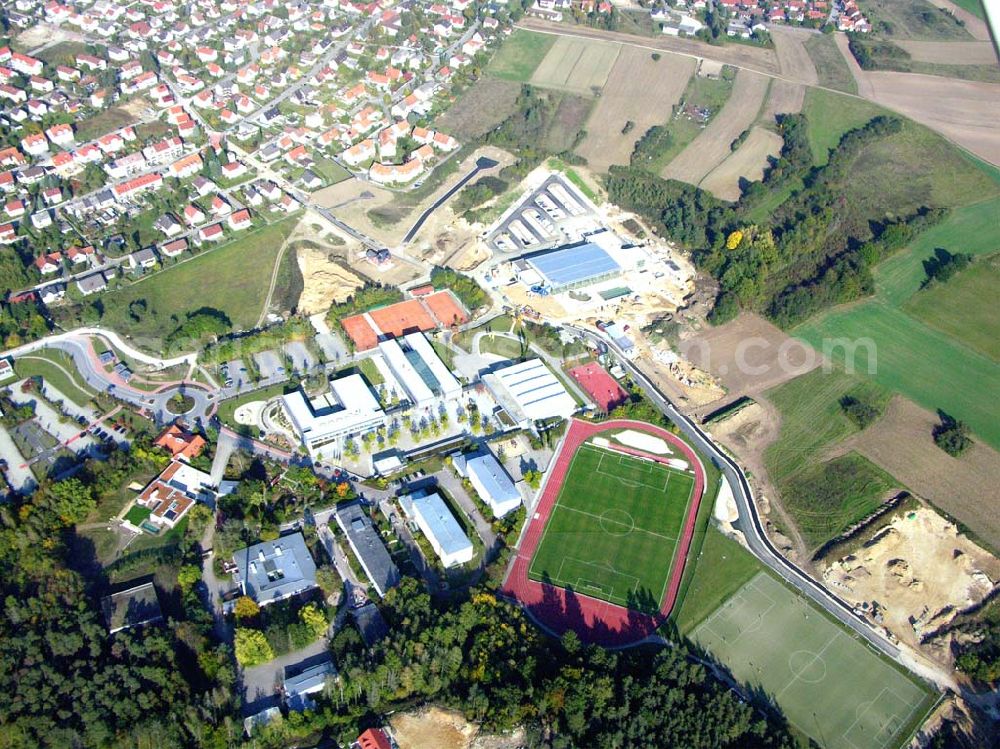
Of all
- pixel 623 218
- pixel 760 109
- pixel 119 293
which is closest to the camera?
pixel 119 293

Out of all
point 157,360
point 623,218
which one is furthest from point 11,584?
point 623,218

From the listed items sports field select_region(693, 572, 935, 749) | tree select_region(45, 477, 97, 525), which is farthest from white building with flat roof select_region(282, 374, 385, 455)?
sports field select_region(693, 572, 935, 749)

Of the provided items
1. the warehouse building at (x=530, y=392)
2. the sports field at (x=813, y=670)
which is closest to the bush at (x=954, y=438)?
the sports field at (x=813, y=670)

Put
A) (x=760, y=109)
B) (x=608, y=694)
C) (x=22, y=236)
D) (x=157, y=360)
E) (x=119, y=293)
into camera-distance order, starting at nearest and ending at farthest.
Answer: (x=608, y=694) < (x=157, y=360) < (x=119, y=293) < (x=22, y=236) < (x=760, y=109)

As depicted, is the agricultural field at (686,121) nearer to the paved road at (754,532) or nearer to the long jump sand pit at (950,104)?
the long jump sand pit at (950,104)

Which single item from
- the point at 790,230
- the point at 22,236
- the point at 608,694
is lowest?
the point at 22,236

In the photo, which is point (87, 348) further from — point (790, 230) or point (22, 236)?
point (790, 230)

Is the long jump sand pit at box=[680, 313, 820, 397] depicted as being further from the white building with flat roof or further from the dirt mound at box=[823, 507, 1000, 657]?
the white building with flat roof

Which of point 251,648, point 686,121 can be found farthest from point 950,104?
point 251,648
